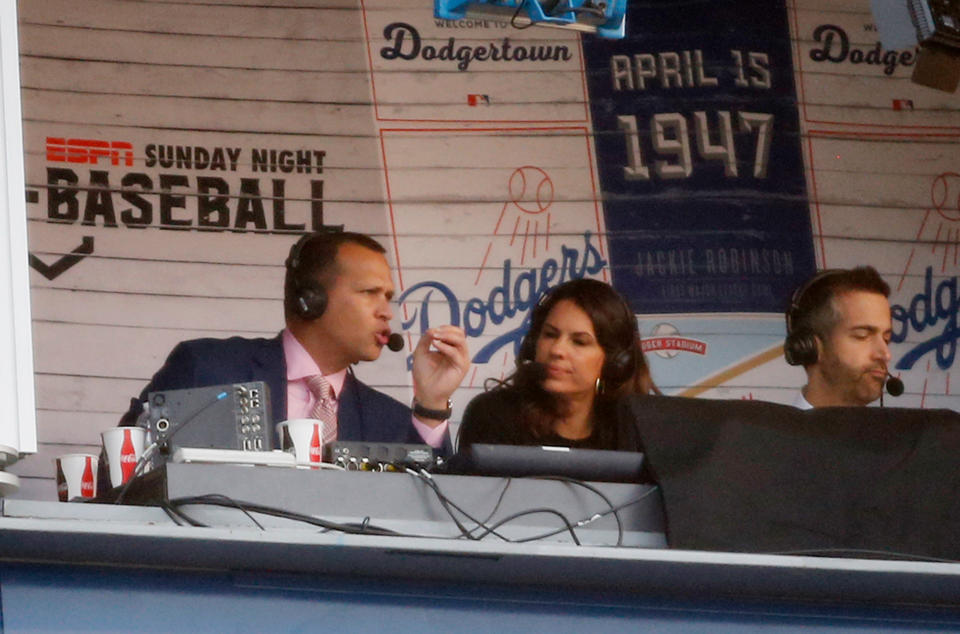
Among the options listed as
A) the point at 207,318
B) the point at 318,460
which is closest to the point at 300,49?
the point at 207,318

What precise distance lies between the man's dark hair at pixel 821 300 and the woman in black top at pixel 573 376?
372mm

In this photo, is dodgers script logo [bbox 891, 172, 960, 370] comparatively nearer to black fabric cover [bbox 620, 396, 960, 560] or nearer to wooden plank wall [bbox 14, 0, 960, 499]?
wooden plank wall [bbox 14, 0, 960, 499]

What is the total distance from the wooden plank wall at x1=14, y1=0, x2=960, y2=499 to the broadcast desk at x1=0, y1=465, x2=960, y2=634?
1.75 m

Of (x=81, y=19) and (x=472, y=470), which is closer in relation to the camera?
(x=472, y=470)

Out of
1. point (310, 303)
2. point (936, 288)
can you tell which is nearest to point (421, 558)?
point (310, 303)

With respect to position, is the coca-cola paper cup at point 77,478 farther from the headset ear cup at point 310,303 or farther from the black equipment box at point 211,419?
the headset ear cup at point 310,303

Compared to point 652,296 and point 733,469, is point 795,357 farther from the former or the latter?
point 733,469

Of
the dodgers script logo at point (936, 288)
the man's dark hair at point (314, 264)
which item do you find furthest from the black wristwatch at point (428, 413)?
the dodgers script logo at point (936, 288)

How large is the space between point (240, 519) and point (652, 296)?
2.15 metres

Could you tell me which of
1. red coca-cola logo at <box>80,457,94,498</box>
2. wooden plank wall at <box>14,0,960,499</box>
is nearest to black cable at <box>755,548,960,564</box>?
red coca-cola logo at <box>80,457,94,498</box>

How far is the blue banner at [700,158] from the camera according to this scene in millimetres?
3492

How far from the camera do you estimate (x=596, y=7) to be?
2.16 metres

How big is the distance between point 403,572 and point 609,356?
152 cm

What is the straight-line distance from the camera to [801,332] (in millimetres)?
2955
